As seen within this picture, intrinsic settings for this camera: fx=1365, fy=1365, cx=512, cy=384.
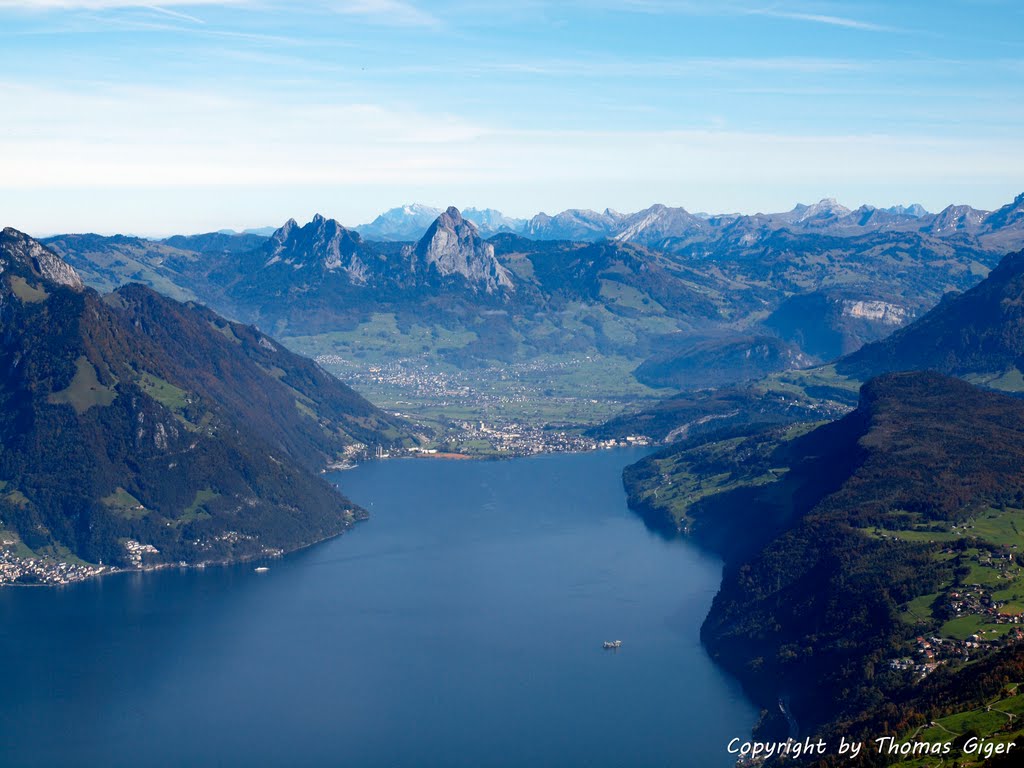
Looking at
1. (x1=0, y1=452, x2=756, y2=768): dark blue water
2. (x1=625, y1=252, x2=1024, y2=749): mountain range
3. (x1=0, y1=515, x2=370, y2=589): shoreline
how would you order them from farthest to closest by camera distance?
(x1=0, y1=515, x2=370, y2=589): shoreline < (x1=0, y1=452, x2=756, y2=768): dark blue water < (x1=625, y1=252, x2=1024, y2=749): mountain range

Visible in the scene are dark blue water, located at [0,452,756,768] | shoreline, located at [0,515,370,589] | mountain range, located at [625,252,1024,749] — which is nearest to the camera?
mountain range, located at [625,252,1024,749]

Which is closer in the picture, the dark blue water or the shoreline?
the dark blue water

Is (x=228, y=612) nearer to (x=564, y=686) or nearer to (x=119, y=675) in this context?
(x=119, y=675)

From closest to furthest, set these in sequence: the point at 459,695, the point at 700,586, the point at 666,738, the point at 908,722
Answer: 1. the point at 908,722
2. the point at 666,738
3. the point at 459,695
4. the point at 700,586

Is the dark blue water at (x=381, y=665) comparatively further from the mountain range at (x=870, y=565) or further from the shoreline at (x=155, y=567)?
the mountain range at (x=870, y=565)

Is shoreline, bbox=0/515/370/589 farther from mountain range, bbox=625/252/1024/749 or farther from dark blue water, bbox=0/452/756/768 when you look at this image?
mountain range, bbox=625/252/1024/749

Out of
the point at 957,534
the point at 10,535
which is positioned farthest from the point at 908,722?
the point at 10,535

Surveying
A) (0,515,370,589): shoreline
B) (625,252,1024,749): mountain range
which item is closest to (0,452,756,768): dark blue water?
(0,515,370,589): shoreline

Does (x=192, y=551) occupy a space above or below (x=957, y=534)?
below
